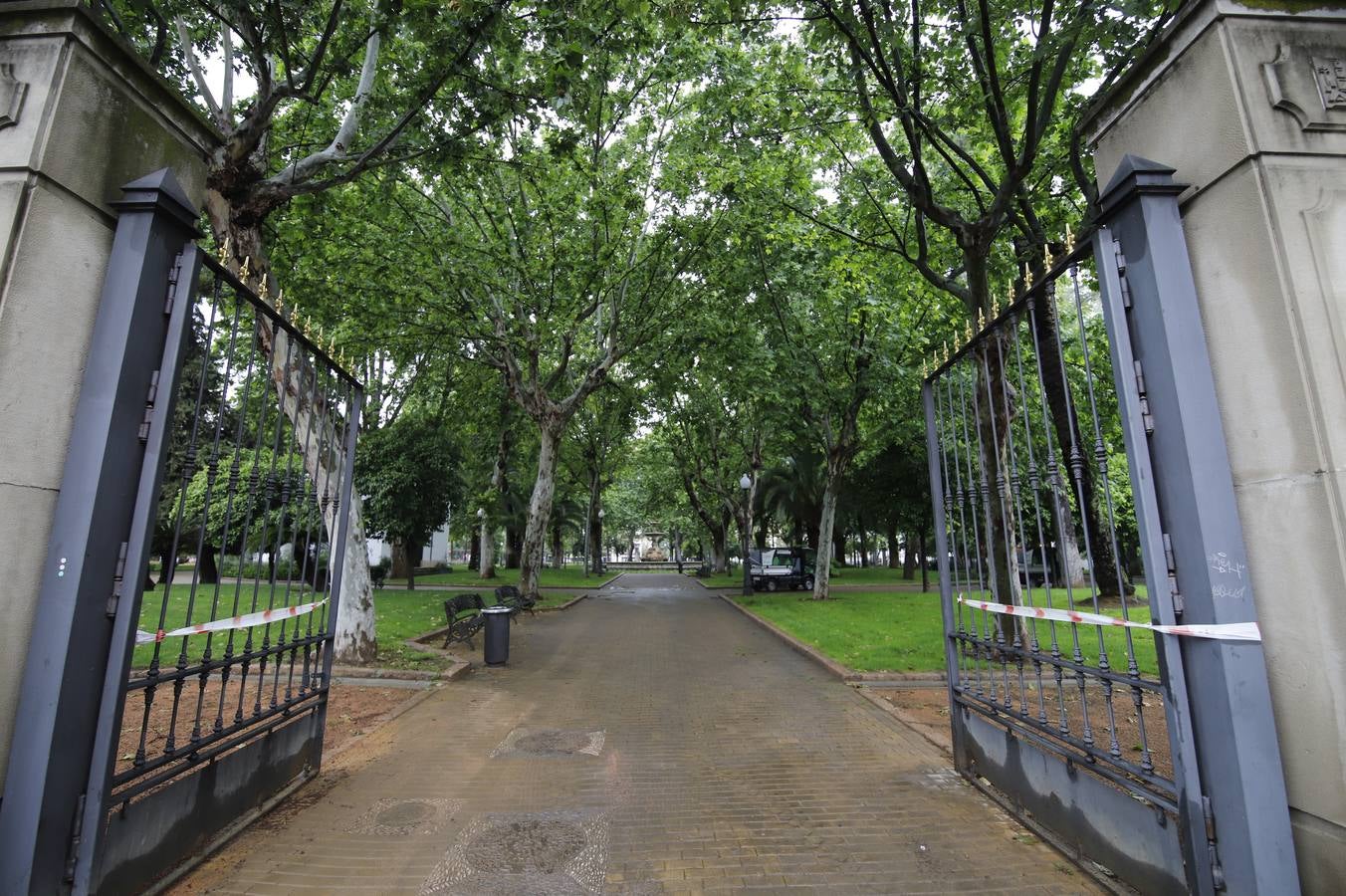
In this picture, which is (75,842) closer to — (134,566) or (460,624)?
(134,566)

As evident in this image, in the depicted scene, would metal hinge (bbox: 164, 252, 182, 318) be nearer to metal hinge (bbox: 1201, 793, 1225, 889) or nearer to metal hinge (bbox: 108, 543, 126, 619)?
metal hinge (bbox: 108, 543, 126, 619)

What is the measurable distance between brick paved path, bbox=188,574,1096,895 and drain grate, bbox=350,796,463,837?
17 mm

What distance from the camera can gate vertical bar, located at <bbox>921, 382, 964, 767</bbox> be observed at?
5438mm

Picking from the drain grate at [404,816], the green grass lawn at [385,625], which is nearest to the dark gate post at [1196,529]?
the drain grate at [404,816]

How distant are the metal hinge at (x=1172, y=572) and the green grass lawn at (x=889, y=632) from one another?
2101 mm

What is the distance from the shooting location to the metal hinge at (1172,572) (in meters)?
3.10

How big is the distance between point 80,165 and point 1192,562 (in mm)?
5580

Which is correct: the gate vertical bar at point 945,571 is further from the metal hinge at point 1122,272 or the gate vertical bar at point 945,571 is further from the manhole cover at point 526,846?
the manhole cover at point 526,846

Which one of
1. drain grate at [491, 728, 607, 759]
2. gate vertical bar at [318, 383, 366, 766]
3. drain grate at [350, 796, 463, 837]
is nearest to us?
drain grate at [350, 796, 463, 837]

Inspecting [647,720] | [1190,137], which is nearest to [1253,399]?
[1190,137]

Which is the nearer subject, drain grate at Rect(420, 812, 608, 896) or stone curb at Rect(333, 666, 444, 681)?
drain grate at Rect(420, 812, 608, 896)

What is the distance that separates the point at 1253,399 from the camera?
9.64ft

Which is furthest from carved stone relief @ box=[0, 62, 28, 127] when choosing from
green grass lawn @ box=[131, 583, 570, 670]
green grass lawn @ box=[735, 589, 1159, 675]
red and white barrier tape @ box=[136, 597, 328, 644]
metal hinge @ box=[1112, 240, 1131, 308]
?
→ green grass lawn @ box=[735, 589, 1159, 675]

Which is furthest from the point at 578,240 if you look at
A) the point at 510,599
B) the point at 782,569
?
the point at 782,569
